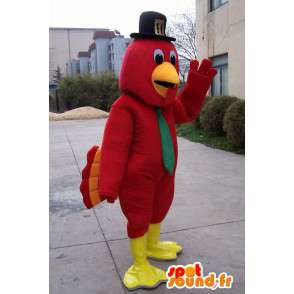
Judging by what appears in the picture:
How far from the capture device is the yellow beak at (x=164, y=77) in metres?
2.39

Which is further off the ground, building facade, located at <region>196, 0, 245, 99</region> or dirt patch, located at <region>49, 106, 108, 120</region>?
building facade, located at <region>196, 0, 245, 99</region>

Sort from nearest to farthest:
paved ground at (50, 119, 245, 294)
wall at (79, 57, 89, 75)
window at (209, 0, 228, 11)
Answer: paved ground at (50, 119, 245, 294)
window at (209, 0, 228, 11)
wall at (79, 57, 89, 75)

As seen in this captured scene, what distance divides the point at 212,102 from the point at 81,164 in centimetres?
363

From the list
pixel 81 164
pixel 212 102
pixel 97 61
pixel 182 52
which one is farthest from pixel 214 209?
pixel 97 61

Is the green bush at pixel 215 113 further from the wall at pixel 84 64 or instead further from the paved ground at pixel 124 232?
the wall at pixel 84 64

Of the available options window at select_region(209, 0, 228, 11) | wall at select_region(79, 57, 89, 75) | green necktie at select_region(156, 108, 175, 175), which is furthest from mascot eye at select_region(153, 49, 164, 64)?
wall at select_region(79, 57, 89, 75)

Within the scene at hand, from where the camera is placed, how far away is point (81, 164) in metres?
6.94

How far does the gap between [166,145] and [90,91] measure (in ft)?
71.4

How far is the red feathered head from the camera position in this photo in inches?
95.3

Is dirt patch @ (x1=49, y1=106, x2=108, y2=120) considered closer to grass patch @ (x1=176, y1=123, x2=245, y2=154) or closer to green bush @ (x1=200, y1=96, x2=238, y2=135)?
grass patch @ (x1=176, y1=123, x2=245, y2=154)

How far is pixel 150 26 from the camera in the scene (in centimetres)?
249

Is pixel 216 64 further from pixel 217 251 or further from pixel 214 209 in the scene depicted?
pixel 217 251

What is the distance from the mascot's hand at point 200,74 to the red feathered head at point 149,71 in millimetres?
464

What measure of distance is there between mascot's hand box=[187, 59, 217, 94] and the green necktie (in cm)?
51
